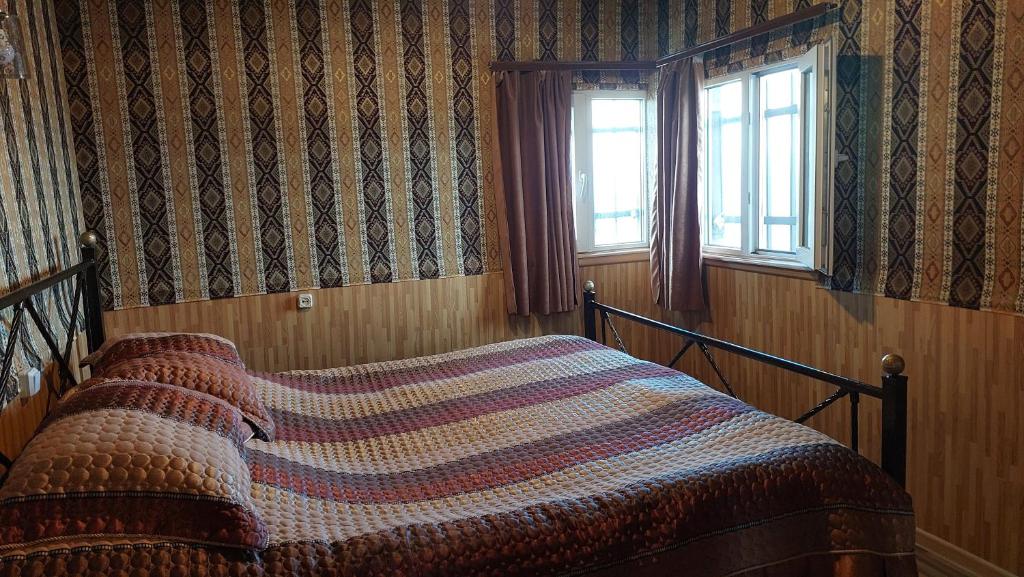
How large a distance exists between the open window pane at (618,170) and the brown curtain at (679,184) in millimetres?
283

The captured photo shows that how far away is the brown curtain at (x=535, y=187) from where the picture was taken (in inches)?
167

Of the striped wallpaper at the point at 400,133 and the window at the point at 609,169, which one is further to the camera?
the window at the point at 609,169

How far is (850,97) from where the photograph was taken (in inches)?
129

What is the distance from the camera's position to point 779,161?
12.6 feet

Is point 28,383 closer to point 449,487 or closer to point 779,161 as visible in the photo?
point 449,487

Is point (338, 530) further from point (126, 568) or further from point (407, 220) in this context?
point (407, 220)

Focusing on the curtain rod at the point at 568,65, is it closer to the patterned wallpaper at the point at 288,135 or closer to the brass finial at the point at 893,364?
the patterned wallpaper at the point at 288,135

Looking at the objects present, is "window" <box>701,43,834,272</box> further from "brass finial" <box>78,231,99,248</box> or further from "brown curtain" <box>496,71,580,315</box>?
"brass finial" <box>78,231,99,248</box>

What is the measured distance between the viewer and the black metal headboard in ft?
7.33

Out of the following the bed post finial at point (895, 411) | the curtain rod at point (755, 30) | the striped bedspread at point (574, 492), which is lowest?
the striped bedspread at point (574, 492)

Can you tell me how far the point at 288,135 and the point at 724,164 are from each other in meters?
2.40

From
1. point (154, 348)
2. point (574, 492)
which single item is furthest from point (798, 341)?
point (154, 348)

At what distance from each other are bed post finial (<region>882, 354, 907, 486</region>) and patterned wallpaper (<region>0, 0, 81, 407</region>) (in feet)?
8.25

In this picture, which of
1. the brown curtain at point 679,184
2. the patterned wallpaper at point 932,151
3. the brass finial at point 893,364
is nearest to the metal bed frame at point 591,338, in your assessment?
the brass finial at point 893,364
